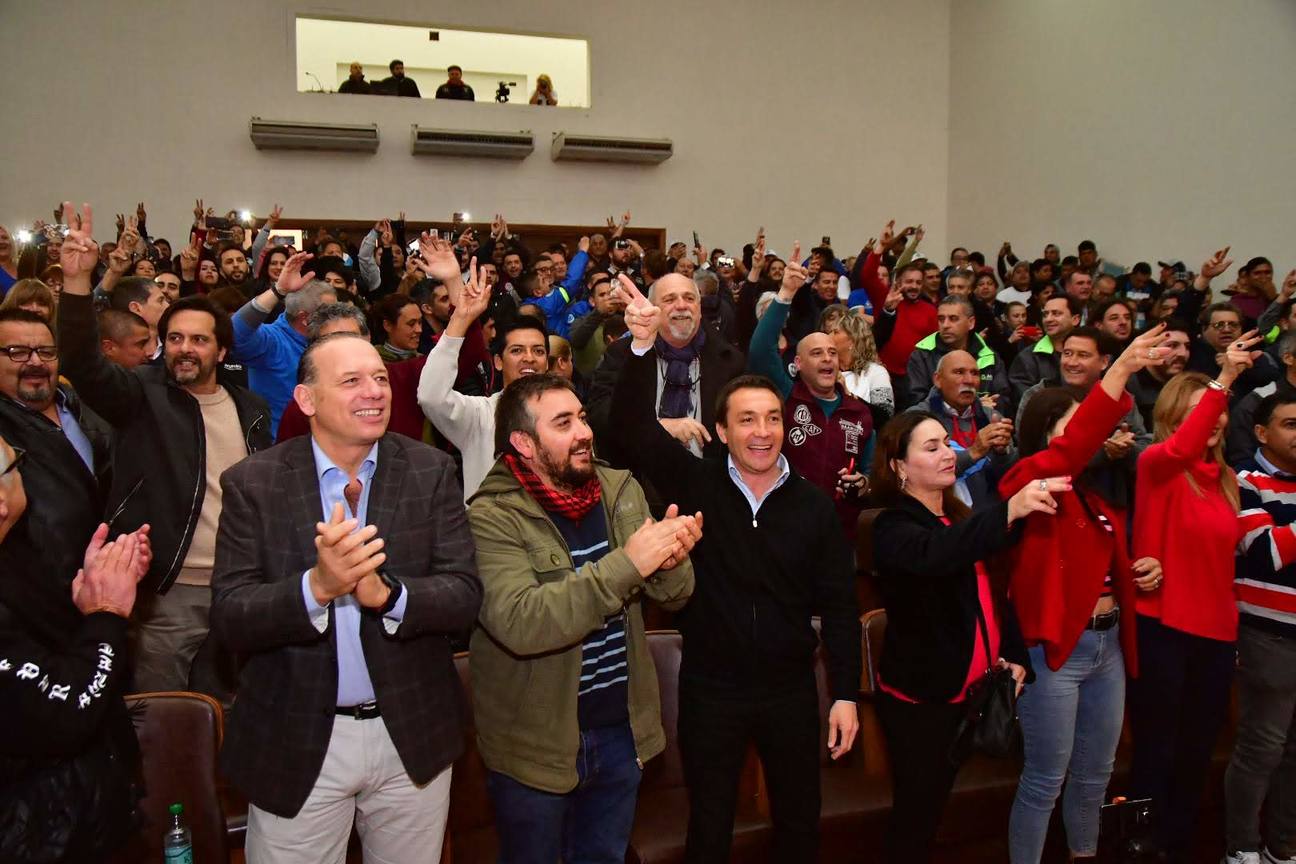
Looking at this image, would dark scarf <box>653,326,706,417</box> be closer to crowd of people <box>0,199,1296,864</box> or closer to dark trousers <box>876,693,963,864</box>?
crowd of people <box>0,199,1296,864</box>

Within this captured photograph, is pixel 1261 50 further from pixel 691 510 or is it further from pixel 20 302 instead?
pixel 20 302

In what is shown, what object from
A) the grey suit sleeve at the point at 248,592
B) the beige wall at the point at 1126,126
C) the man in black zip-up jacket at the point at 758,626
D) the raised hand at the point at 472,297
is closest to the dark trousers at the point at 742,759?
the man in black zip-up jacket at the point at 758,626

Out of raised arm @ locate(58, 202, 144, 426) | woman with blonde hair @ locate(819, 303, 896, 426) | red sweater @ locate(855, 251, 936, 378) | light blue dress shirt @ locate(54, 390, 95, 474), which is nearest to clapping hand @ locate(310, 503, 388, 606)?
raised arm @ locate(58, 202, 144, 426)

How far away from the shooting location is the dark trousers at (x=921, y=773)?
2168mm

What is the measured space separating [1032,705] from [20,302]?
3390mm

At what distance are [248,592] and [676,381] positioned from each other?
6.20 feet

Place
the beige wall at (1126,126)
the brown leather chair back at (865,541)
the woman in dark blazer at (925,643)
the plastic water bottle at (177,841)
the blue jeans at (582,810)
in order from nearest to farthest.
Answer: the blue jeans at (582,810), the plastic water bottle at (177,841), the woman in dark blazer at (925,643), the brown leather chair back at (865,541), the beige wall at (1126,126)

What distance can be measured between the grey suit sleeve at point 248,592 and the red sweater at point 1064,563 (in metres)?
1.75

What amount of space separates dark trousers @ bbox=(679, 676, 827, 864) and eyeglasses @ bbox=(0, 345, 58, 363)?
1.94 m

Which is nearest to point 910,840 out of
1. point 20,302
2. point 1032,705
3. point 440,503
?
point 1032,705

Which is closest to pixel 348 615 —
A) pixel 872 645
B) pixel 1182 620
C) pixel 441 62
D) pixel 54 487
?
pixel 54 487

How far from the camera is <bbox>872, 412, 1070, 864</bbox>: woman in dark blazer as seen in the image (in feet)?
7.09

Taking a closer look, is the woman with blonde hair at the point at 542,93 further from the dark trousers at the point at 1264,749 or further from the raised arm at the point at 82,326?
the dark trousers at the point at 1264,749

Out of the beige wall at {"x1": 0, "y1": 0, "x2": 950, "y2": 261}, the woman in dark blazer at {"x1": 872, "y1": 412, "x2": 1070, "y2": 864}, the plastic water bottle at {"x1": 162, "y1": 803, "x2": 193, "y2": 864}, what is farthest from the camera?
the beige wall at {"x1": 0, "y1": 0, "x2": 950, "y2": 261}
